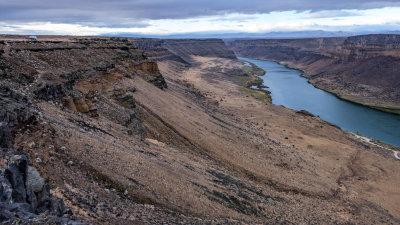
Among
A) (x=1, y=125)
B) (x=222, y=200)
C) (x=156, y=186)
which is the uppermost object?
(x=1, y=125)

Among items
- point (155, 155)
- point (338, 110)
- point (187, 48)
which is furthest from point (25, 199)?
point (187, 48)

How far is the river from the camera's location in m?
47.6

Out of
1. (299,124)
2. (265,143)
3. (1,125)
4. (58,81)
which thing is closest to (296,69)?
(299,124)

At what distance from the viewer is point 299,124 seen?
44.7 meters

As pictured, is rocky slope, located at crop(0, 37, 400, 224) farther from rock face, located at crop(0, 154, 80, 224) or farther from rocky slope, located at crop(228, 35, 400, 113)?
rocky slope, located at crop(228, 35, 400, 113)

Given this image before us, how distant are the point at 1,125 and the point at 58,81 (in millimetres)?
10203

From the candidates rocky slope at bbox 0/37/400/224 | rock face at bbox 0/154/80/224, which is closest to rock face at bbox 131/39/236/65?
rocky slope at bbox 0/37/400/224

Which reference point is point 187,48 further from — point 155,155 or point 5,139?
point 5,139

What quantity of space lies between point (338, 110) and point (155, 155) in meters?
52.4

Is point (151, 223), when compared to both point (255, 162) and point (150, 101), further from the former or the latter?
point (150, 101)

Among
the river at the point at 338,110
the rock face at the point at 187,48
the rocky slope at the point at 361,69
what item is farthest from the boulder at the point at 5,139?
the rock face at the point at 187,48

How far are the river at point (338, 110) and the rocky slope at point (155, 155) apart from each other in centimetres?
801

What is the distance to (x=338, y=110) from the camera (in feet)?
200

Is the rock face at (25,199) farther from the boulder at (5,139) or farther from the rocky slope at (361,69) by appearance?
the rocky slope at (361,69)
